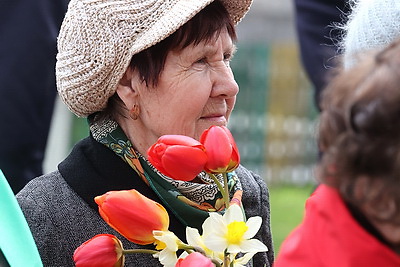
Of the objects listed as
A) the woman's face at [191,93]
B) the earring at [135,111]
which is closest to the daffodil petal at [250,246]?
the woman's face at [191,93]

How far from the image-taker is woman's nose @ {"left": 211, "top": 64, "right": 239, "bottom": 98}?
240 cm

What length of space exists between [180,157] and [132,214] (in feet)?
0.43

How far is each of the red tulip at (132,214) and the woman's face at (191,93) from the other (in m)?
0.69

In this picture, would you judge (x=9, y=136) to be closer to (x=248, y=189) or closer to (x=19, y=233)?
(x=248, y=189)

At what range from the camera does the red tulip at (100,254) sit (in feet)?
5.70

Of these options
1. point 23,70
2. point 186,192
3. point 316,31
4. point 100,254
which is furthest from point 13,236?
point 316,31

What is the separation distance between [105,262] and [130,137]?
2.59 ft

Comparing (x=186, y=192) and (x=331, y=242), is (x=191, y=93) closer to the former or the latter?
(x=186, y=192)

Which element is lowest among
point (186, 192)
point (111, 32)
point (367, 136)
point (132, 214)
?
point (186, 192)

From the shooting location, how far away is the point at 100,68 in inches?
93.4

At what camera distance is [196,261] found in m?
1.62

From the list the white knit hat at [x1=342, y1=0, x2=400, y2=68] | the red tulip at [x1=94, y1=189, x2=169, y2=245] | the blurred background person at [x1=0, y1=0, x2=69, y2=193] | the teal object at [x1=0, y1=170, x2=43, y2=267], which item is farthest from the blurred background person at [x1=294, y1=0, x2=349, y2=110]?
the red tulip at [x1=94, y1=189, x2=169, y2=245]

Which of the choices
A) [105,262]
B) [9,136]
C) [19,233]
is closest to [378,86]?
[105,262]

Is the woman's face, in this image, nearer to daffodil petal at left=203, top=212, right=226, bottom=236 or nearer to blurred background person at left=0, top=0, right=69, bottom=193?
daffodil petal at left=203, top=212, right=226, bottom=236
